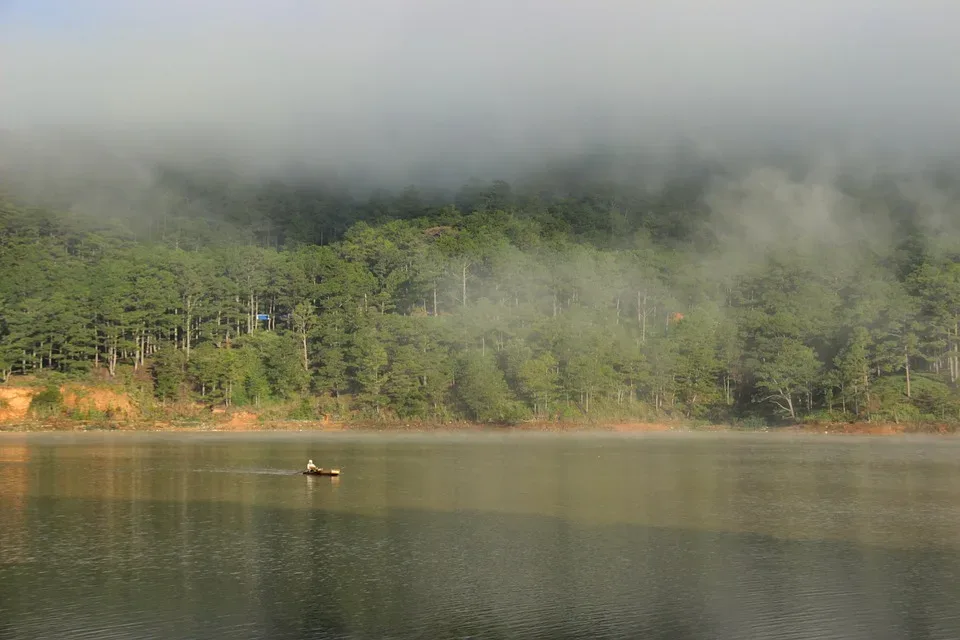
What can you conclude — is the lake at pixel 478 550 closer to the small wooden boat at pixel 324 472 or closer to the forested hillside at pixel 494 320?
the small wooden boat at pixel 324 472

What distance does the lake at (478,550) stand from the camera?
2173 centimetres

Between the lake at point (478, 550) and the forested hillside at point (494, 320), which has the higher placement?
the forested hillside at point (494, 320)

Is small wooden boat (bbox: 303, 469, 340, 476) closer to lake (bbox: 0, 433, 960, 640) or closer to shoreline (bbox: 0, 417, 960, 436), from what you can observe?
lake (bbox: 0, 433, 960, 640)

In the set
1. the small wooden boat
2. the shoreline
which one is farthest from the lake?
the shoreline

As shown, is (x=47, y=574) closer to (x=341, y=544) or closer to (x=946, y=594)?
(x=341, y=544)

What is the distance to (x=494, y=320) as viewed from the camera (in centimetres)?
10144

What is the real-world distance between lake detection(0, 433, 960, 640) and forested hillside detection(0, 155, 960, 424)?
35.6 metres

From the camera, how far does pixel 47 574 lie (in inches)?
1023

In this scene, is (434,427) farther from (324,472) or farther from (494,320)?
(324,472)

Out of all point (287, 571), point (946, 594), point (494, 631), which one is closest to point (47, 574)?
point (287, 571)

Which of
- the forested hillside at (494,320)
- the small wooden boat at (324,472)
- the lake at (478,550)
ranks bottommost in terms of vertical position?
the lake at (478,550)

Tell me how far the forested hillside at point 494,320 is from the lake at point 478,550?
35577 millimetres

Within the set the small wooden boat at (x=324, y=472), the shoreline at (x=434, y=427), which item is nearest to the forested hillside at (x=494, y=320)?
the shoreline at (x=434, y=427)

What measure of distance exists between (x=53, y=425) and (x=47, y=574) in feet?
221
